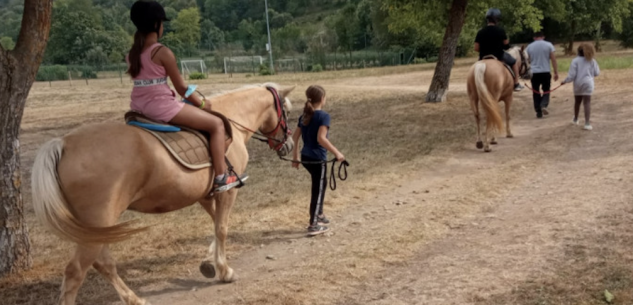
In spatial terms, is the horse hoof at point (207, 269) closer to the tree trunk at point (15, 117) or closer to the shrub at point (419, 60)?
the tree trunk at point (15, 117)

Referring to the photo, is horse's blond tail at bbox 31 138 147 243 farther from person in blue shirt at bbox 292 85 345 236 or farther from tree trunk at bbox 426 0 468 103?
tree trunk at bbox 426 0 468 103

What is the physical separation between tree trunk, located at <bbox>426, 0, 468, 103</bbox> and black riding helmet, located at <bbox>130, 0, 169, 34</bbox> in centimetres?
1326

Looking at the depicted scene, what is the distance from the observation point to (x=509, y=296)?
4168 mm

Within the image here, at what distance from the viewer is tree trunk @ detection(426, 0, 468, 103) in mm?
15992

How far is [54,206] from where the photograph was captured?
369 centimetres

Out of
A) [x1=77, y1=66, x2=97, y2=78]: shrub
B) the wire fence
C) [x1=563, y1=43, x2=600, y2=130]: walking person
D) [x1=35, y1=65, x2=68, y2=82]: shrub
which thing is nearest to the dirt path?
[x1=563, y1=43, x2=600, y2=130]: walking person

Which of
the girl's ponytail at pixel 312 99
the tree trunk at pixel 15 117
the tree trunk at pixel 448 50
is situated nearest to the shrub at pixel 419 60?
the tree trunk at pixel 448 50

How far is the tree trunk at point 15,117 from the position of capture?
528 centimetres

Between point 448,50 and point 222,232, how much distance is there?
12.9 m

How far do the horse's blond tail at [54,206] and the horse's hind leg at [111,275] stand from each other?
0.72m

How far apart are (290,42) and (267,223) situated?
255ft

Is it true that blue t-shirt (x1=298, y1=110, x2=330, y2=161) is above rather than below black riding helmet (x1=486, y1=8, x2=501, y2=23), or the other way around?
below

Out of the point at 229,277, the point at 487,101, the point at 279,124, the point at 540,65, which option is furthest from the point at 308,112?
the point at 540,65

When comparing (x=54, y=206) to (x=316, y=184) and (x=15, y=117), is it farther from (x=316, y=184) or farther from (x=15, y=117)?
(x=316, y=184)
